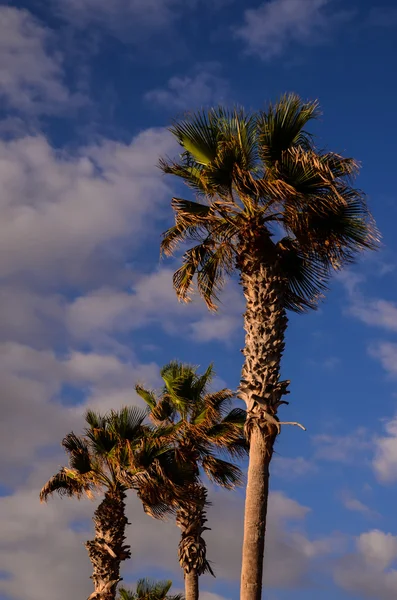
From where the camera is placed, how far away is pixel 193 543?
23.4 m

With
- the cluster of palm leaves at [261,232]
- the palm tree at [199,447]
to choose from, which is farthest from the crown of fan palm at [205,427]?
the cluster of palm leaves at [261,232]

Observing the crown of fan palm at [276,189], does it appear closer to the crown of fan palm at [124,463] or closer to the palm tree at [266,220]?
the palm tree at [266,220]

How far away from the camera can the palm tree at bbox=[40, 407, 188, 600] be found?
67.5ft

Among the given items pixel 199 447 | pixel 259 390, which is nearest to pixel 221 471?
pixel 199 447

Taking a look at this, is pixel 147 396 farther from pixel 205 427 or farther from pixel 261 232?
pixel 261 232

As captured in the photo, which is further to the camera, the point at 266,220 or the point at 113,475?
the point at 113,475

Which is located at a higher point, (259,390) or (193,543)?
(193,543)

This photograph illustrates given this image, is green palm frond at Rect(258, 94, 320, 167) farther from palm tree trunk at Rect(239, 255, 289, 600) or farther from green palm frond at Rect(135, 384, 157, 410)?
green palm frond at Rect(135, 384, 157, 410)

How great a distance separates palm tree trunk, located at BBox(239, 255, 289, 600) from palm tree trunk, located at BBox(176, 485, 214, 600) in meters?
11.2

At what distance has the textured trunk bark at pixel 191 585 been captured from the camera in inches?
914

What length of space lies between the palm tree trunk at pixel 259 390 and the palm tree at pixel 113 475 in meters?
8.31

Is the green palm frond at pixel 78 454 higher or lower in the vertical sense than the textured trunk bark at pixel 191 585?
higher

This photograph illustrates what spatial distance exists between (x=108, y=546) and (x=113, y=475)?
6.17 ft

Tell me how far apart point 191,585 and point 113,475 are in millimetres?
4742
